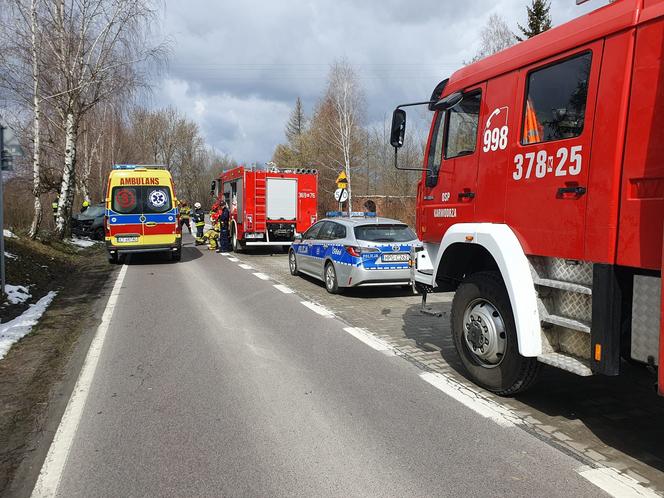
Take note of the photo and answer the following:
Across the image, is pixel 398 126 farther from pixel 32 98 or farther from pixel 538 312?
pixel 32 98

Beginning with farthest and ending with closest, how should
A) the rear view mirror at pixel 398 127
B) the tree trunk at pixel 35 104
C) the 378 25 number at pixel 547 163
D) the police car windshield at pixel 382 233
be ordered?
the tree trunk at pixel 35 104 → the police car windshield at pixel 382 233 → the rear view mirror at pixel 398 127 → the 378 25 number at pixel 547 163

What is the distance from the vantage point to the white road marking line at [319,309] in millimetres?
A: 8094

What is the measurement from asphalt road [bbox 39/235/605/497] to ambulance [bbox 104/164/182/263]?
→ 858 cm

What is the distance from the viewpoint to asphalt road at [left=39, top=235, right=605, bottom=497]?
122 inches

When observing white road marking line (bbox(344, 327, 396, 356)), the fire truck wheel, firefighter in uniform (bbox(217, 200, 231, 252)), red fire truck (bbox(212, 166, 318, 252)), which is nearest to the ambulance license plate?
red fire truck (bbox(212, 166, 318, 252))

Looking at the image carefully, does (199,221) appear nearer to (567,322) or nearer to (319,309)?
(319,309)

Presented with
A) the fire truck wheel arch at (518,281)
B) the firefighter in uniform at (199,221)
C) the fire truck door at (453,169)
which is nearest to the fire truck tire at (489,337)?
the fire truck wheel arch at (518,281)

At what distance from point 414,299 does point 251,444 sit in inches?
242

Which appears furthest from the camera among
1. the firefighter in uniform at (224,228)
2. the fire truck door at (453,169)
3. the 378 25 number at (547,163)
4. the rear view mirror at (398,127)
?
the firefighter in uniform at (224,228)

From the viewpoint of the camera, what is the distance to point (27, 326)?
6996 millimetres

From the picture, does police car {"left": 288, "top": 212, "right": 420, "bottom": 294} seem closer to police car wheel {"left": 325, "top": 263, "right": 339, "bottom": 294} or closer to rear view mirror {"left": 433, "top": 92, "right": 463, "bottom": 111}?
police car wheel {"left": 325, "top": 263, "right": 339, "bottom": 294}

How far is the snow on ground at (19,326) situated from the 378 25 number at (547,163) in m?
5.60

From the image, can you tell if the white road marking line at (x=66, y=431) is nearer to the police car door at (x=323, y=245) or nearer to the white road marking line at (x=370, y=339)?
the white road marking line at (x=370, y=339)

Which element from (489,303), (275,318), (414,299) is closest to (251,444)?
(489,303)
